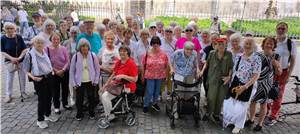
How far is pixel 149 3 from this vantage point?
18391 millimetres

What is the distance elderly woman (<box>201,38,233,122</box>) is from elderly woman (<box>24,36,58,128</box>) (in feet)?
9.47

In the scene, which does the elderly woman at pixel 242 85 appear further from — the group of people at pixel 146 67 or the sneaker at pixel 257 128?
the sneaker at pixel 257 128

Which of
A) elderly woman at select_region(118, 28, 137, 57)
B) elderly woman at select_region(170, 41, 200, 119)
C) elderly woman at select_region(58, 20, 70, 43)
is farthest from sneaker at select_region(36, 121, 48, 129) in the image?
elderly woman at select_region(170, 41, 200, 119)

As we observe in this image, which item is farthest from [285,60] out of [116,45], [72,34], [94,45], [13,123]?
[13,123]

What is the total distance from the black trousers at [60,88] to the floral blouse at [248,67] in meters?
3.25

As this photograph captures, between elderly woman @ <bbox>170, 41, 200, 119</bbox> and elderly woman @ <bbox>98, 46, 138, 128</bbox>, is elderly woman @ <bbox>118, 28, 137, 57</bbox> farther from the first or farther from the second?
elderly woman @ <bbox>170, 41, 200, 119</bbox>

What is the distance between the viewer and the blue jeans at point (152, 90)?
5855mm

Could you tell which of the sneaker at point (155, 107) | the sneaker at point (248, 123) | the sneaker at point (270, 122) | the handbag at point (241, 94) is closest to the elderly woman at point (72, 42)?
the sneaker at point (155, 107)

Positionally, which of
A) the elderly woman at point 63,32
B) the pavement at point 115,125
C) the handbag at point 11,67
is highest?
the elderly woman at point 63,32

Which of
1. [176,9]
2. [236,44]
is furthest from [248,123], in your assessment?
[176,9]

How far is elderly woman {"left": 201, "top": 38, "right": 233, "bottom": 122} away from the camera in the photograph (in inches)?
206

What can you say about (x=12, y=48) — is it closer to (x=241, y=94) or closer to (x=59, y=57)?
(x=59, y=57)

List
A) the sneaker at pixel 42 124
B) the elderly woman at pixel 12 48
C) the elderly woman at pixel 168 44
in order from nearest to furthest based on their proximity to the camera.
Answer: the sneaker at pixel 42 124 < the elderly woman at pixel 12 48 < the elderly woman at pixel 168 44

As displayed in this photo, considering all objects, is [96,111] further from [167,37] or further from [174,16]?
[174,16]
